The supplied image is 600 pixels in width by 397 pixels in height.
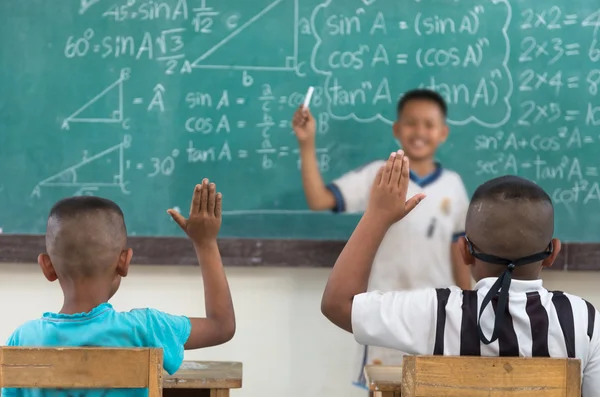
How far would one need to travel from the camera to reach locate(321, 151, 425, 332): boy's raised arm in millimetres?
1627

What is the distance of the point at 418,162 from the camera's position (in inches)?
125

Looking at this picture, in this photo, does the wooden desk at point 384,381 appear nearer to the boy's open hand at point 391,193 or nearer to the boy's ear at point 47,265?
the boy's open hand at point 391,193

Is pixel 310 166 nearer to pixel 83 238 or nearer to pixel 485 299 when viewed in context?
pixel 83 238

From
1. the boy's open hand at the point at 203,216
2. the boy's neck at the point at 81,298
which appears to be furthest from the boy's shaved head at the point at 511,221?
the boy's neck at the point at 81,298

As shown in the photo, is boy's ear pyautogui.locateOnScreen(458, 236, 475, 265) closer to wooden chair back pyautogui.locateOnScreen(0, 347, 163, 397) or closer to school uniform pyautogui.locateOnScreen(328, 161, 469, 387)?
wooden chair back pyautogui.locateOnScreen(0, 347, 163, 397)

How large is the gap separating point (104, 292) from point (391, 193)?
2.32 ft

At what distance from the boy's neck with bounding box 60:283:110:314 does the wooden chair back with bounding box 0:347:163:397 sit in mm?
287

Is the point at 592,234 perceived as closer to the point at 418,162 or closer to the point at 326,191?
the point at 418,162

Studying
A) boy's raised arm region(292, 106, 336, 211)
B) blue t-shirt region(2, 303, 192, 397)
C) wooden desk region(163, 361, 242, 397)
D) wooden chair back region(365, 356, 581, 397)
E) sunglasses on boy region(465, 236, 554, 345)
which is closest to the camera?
wooden chair back region(365, 356, 581, 397)

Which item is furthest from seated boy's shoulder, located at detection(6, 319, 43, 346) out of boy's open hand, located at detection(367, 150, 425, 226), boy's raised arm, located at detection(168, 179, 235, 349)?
boy's open hand, located at detection(367, 150, 425, 226)

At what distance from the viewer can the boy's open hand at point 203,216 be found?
1.88m

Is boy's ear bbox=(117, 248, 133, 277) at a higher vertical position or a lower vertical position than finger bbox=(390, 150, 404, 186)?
lower

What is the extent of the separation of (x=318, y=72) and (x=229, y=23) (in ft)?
1.41

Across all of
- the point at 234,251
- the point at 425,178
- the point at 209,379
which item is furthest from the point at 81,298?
the point at 425,178
